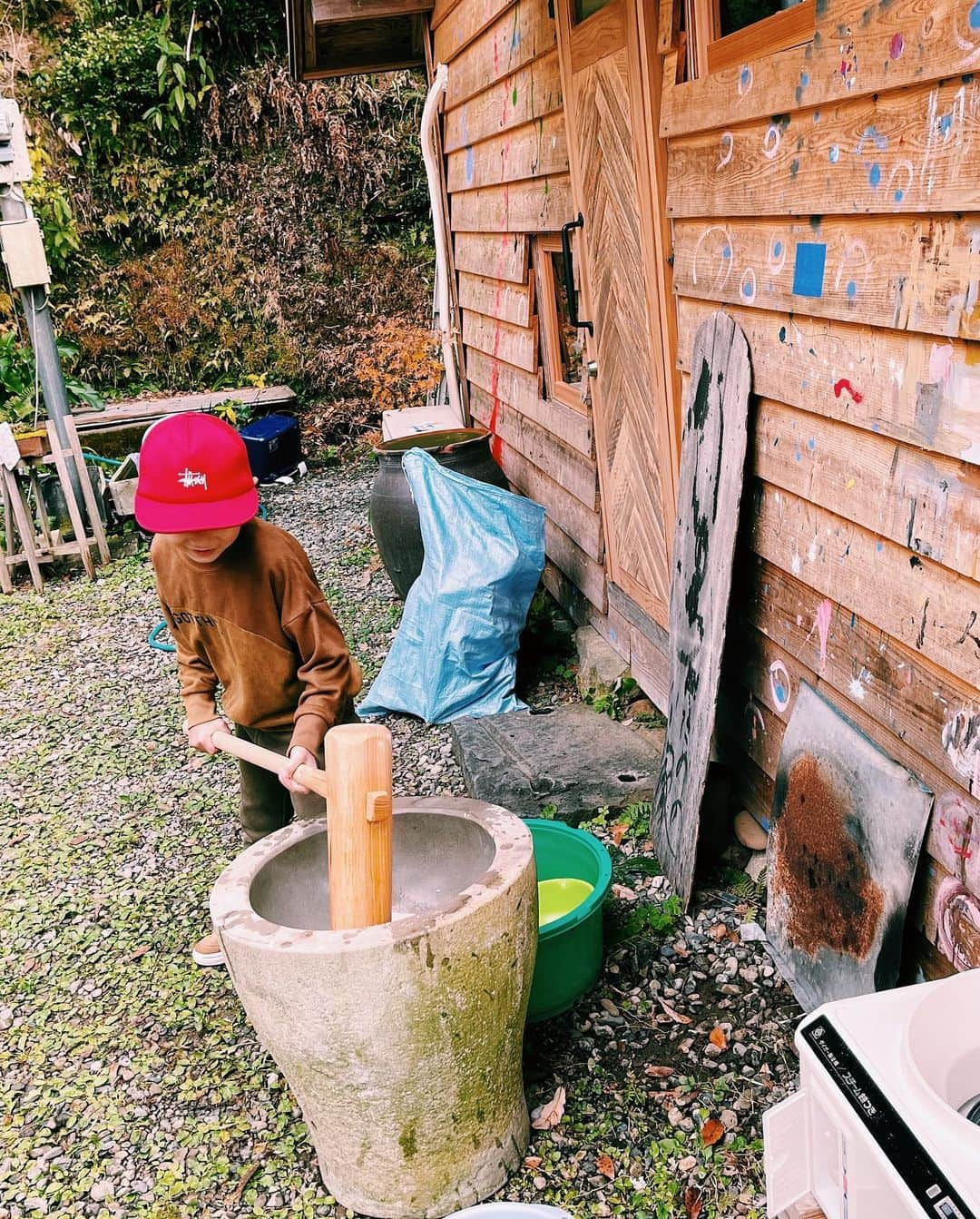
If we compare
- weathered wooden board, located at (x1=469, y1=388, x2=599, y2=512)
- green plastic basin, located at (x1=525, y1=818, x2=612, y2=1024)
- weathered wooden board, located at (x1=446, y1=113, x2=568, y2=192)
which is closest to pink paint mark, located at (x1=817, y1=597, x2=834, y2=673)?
green plastic basin, located at (x1=525, y1=818, x2=612, y2=1024)

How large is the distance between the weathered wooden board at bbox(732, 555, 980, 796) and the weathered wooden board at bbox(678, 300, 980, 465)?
50 cm

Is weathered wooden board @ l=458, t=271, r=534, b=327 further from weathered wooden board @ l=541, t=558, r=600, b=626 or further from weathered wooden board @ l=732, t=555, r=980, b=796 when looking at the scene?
weathered wooden board @ l=732, t=555, r=980, b=796

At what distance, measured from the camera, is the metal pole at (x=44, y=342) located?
7.66 m

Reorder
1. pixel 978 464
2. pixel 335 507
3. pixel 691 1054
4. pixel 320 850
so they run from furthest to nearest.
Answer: pixel 335 507
pixel 691 1054
pixel 320 850
pixel 978 464

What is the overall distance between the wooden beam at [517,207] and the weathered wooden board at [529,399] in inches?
33.0

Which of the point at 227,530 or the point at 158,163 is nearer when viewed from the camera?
the point at 227,530

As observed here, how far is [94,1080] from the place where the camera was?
3.03 meters

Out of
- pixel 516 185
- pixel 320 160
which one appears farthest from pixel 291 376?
pixel 516 185

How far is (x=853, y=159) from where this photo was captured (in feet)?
7.52

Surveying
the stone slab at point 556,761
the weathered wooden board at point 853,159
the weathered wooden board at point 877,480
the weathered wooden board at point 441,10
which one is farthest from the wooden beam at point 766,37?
the weathered wooden board at point 441,10

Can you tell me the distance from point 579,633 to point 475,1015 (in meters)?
3.29

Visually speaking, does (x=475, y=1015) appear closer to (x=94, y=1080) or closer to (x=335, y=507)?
(x=94, y=1080)

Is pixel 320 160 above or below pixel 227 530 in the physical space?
above

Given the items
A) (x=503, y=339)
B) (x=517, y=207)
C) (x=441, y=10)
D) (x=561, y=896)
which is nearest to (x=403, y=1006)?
(x=561, y=896)
